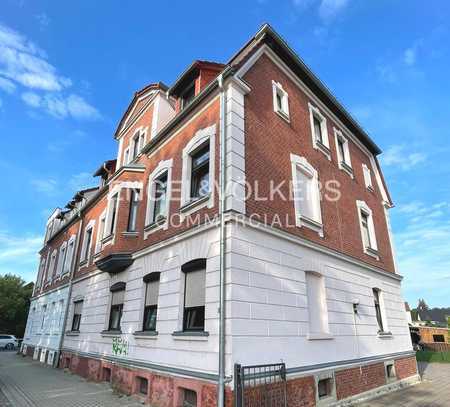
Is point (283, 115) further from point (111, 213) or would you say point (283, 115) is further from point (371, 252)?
point (111, 213)

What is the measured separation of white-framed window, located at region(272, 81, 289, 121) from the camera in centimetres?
976

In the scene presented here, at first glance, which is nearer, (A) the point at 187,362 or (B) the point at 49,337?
(A) the point at 187,362

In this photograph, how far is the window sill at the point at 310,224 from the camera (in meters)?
9.05

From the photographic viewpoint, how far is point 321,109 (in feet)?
42.0

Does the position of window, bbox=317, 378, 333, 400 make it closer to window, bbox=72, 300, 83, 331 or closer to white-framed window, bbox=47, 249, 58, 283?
window, bbox=72, 300, 83, 331

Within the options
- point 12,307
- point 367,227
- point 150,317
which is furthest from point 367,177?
point 12,307

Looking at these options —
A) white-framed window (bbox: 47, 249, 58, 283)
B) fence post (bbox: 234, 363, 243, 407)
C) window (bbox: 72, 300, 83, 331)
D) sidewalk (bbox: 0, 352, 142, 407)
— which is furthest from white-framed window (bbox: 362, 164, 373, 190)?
white-framed window (bbox: 47, 249, 58, 283)

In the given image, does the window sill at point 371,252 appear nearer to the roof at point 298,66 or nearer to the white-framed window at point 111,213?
the roof at point 298,66

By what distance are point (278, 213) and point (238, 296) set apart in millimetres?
2780

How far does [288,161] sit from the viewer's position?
9.49 metres

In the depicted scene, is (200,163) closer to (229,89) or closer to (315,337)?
(229,89)

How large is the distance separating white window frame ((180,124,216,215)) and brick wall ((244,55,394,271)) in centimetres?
96

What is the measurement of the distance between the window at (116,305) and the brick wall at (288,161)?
6.56 metres

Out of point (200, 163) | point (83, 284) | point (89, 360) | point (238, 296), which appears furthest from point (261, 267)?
point (83, 284)
